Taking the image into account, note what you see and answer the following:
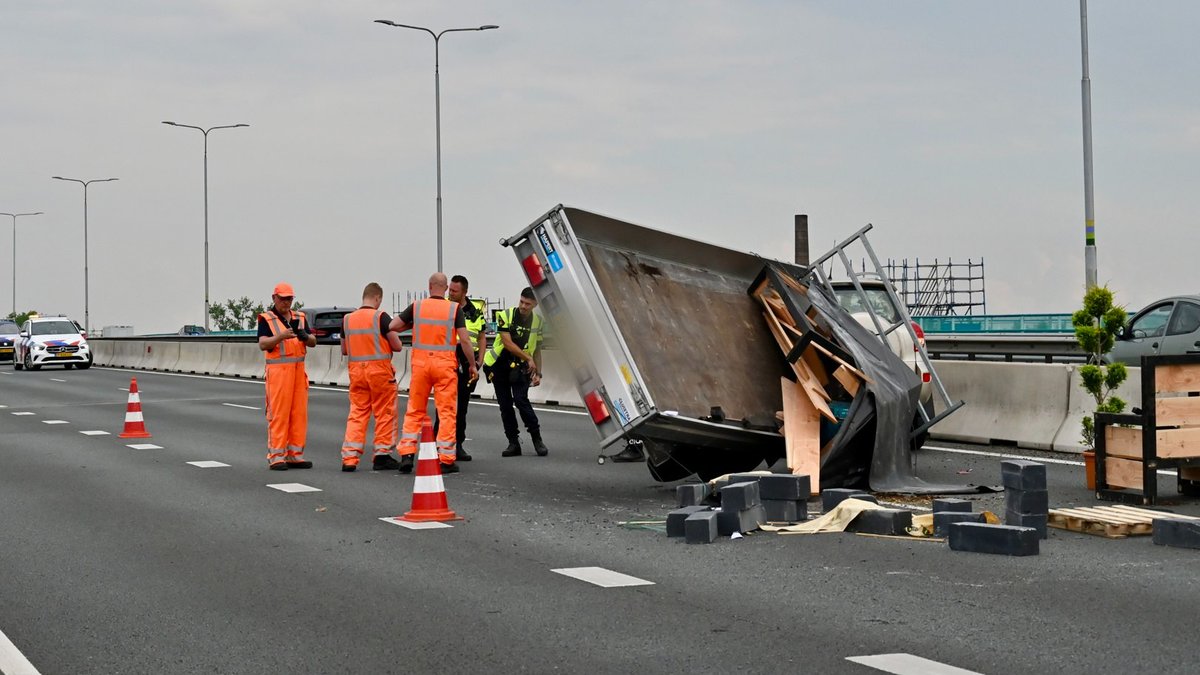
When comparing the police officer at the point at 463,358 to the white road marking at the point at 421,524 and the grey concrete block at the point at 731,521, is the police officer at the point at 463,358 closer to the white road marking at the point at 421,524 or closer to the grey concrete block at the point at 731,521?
the white road marking at the point at 421,524

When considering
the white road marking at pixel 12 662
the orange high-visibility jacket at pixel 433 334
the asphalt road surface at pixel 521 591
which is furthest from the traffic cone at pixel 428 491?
the white road marking at pixel 12 662

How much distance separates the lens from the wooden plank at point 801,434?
1252 cm

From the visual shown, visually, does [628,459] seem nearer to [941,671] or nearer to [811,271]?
[811,271]

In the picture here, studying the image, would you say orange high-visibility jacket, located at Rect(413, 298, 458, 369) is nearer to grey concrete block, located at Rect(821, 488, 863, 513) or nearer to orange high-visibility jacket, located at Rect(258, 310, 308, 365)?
orange high-visibility jacket, located at Rect(258, 310, 308, 365)

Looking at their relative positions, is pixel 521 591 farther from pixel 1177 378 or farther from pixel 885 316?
pixel 885 316

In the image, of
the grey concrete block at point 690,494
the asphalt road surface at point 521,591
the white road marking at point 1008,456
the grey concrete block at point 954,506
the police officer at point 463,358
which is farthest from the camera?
the police officer at point 463,358

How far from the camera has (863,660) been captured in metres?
6.44

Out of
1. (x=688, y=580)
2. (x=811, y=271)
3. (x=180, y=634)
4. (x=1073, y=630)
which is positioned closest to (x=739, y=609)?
(x=688, y=580)

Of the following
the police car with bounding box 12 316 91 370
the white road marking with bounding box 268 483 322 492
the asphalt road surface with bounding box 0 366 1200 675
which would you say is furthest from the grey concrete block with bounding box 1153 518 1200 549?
the police car with bounding box 12 316 91 370

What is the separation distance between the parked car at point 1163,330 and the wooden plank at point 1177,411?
9016mm

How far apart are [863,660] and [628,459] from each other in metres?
9.67

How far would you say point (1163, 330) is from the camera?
21422 millimetres

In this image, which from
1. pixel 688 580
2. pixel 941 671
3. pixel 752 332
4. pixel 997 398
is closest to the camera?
pixel 941 671

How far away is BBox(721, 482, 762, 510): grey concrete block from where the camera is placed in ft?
34.1
